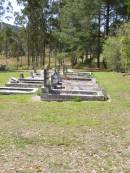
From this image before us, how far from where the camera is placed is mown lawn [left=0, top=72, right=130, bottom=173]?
694 cm

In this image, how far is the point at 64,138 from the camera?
898cm

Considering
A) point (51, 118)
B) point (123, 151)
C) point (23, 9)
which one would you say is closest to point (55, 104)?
point (51, 118)

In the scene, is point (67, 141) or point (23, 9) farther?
point (23, 9)

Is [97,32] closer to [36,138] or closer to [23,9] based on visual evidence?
[23,9]

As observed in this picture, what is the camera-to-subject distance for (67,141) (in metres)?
8.70

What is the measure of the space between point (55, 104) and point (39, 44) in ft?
168

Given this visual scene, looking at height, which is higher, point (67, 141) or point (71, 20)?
point (71, 20)

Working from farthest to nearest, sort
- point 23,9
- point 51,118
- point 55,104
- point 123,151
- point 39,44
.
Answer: point 39,44, point 23,9, point 55,104, point 51,118, point 123,151

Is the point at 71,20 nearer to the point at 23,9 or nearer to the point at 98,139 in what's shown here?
the point at 23,9

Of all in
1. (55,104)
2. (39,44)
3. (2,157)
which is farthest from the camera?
(39,44)

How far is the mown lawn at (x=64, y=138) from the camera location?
22.8ft

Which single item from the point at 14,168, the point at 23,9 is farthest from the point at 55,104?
the point at 23,9

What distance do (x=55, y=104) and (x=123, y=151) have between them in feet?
23.8

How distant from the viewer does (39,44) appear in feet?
215
